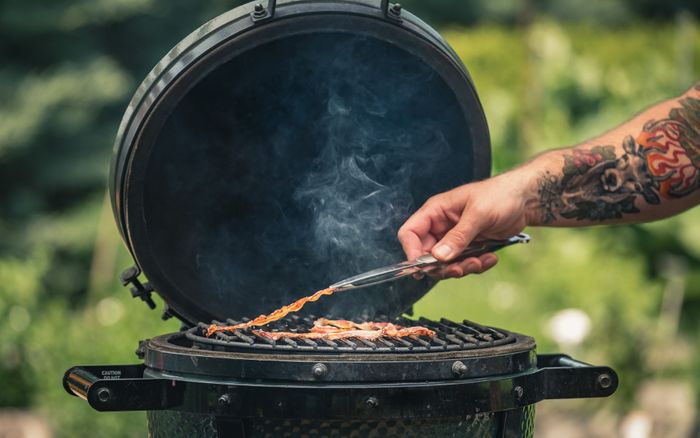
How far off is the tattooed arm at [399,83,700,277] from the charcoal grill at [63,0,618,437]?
14 cm

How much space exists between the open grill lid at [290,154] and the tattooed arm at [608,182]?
0.13 m

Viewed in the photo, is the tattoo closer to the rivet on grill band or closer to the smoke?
the smoke

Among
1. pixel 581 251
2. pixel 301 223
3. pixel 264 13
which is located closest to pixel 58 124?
pixel 581 251

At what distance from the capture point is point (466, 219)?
2.55m

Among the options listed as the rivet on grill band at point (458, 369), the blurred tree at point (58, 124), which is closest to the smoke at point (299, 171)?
the rivet on grill band at point (458, 369)

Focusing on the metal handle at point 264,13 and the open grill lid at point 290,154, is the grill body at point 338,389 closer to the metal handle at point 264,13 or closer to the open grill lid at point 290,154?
the open grill lid at point 290,154

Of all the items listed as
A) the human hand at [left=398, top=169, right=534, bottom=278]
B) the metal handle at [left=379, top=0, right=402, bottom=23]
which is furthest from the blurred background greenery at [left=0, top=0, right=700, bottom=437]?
the metal handle at [left=379, top=0, right=402, bottom=23]

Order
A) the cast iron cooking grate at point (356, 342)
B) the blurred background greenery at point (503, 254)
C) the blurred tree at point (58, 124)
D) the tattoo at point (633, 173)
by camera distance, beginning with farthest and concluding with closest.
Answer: the blurred tree at point (58, 124), the blurred background greenery at point (503, 254), the tattoo at point (633, 173), the cast iron cooking grate at point (356, 342)

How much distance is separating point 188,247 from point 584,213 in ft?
3.76

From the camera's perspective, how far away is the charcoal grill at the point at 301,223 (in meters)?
2.08

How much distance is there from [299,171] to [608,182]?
903 mm

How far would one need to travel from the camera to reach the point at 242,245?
2.78 m

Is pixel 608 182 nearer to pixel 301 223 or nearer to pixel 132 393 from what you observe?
pixel 301 223

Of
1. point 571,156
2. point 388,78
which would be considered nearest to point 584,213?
point 571,156
